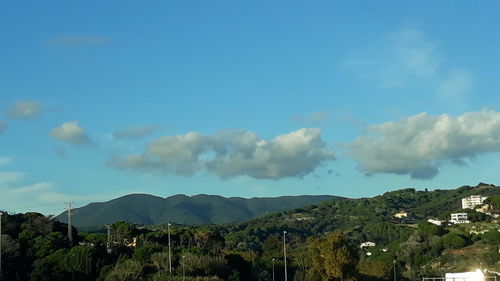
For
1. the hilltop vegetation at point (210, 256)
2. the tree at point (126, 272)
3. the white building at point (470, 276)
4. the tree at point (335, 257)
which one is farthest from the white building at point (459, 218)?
the tree at point (126, 272)

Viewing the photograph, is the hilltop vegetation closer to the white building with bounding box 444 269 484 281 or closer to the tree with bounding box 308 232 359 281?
the tree with bounding box 308 232 359 281

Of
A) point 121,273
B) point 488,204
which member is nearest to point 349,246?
point 121,273

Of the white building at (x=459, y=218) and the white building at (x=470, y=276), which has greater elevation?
the white building at (x=459, y=218)

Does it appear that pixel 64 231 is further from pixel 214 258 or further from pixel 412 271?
pixel 412 271

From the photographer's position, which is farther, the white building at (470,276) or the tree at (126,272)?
the tree at (126,272)

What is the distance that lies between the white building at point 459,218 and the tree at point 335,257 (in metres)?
83.6

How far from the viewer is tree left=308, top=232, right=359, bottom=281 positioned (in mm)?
71438

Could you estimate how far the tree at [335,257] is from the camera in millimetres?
71438

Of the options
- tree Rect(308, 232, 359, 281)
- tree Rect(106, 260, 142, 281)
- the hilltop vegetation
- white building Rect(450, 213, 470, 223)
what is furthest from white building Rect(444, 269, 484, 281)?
white building Rect(450, 213, 470, 223)

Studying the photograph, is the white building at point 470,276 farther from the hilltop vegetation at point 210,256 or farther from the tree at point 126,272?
the tree at point 126,272

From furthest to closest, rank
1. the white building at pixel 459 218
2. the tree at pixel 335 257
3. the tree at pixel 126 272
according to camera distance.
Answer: the white building at pixel 459 218 < the tree at pixel 335 257 < the tree at pixel 126 272

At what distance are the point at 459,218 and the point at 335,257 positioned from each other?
9314 centimetres

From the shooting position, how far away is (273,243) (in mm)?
118875

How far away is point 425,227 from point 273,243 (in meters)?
27.8
